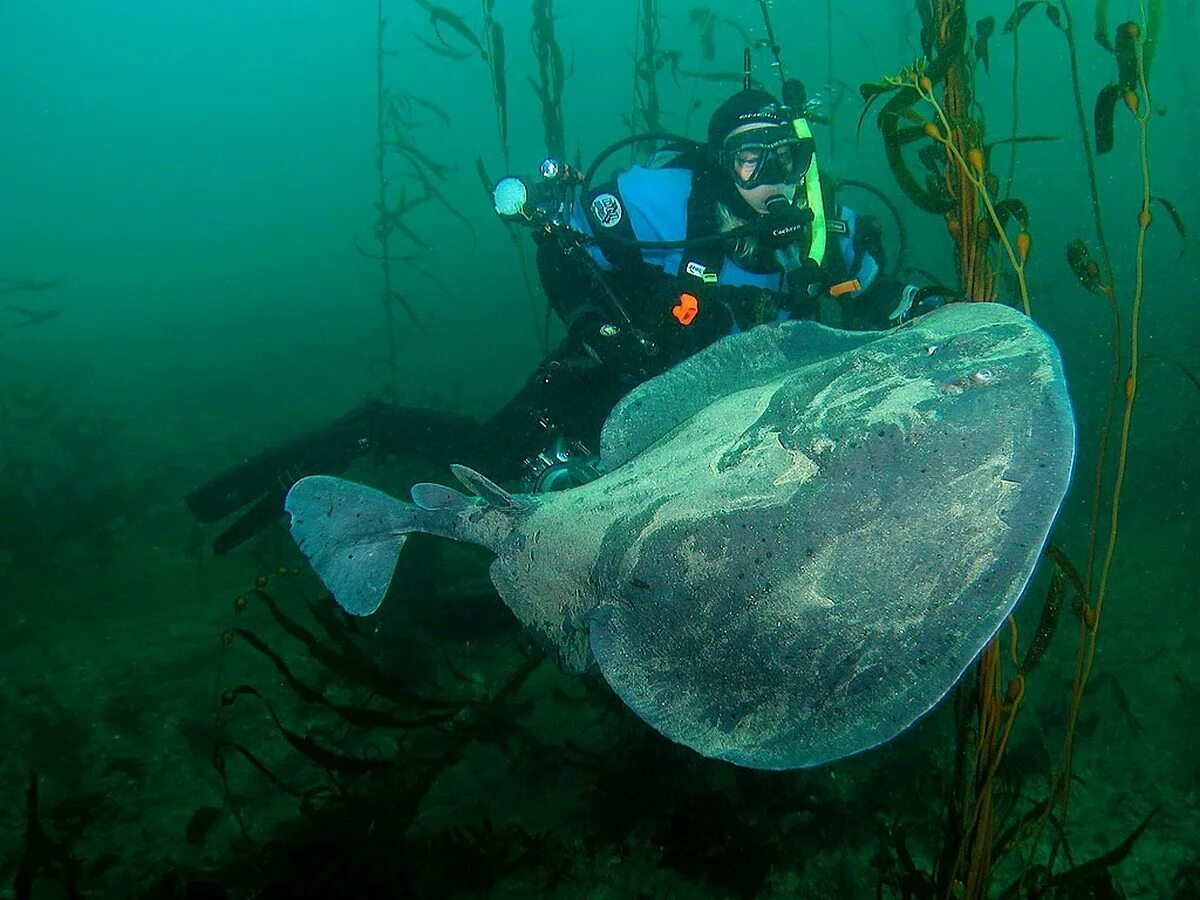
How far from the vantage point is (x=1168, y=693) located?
4.90m

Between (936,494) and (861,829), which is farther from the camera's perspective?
(861,829)

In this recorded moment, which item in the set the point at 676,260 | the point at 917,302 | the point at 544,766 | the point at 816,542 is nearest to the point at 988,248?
the point at 917,302

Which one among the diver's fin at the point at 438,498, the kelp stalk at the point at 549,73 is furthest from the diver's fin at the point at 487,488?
the kelp stalk at the point at 549,73

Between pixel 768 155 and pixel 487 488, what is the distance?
322 centimetres

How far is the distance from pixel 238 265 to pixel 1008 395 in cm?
3408

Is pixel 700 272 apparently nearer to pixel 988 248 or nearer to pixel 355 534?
pixel 988 248

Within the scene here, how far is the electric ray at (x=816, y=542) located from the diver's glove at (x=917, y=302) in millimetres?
319

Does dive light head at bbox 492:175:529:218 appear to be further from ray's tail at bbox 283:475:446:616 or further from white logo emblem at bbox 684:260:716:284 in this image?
ray's tail at bbox 283:475:446:616

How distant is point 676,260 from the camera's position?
15.7 ft

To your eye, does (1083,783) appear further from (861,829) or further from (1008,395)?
(1008,395)

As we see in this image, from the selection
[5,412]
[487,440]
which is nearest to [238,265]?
[5,412]

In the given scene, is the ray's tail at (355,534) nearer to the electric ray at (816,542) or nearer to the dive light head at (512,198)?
the electric ray at (816,542)

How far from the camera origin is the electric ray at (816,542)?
180 centimetres

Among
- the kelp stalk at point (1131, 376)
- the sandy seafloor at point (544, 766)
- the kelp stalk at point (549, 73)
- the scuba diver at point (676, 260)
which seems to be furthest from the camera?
the kelp stalk at point (549, 73)
